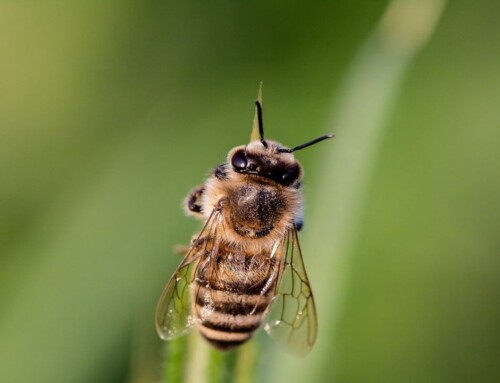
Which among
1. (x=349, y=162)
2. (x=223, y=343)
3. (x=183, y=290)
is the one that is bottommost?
(x=223, y=343)

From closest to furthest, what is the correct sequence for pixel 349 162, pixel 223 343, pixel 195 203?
pixel 223 343 < pixel 195 203 < pixel 349 162

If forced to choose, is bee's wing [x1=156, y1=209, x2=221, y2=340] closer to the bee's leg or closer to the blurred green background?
the bee's leg

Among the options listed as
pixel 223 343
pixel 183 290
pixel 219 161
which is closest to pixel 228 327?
pixel 223 343

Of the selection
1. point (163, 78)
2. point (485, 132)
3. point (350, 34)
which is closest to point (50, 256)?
point (163, 78)

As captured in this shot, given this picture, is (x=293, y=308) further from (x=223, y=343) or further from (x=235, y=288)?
(x=223, y=343)

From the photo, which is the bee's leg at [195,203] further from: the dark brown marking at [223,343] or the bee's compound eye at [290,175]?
the dark brown marking at [223,343]

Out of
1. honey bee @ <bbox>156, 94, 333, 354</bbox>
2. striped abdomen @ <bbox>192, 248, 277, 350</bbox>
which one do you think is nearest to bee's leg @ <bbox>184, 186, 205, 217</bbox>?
honey bee @ <bbox>156, 94, 333, 354</bbox>
